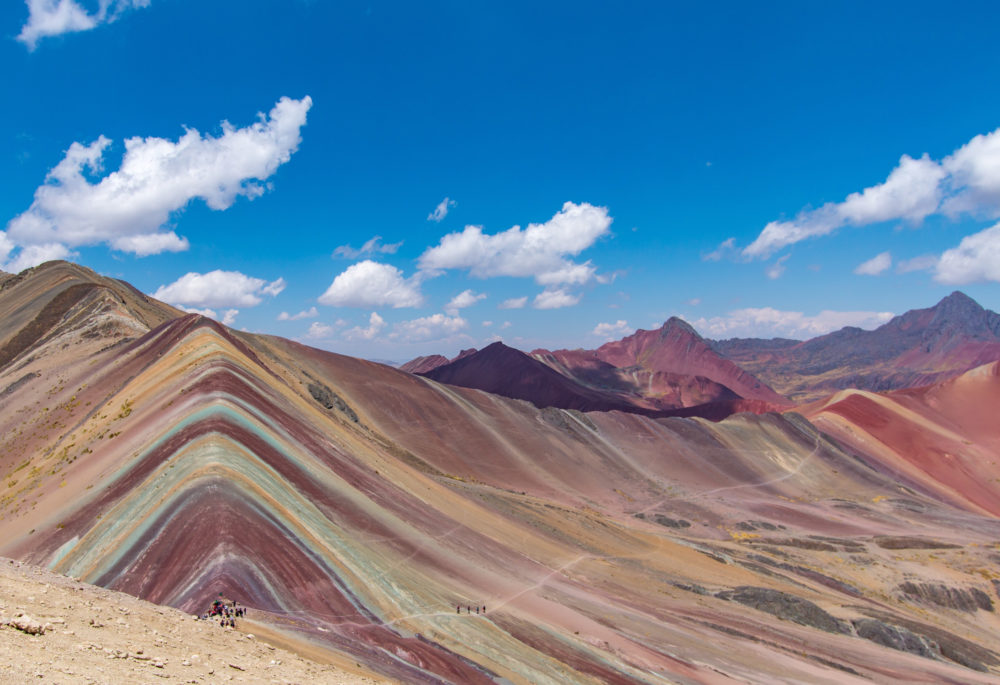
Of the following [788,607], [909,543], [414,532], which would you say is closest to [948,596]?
[909,543]

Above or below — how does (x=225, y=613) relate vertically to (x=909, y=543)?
above

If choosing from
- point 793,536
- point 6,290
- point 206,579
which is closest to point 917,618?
point 793,536

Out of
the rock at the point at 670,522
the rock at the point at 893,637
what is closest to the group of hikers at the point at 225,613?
the rock at the point at 893,637

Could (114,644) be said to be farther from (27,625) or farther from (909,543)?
(909,543)

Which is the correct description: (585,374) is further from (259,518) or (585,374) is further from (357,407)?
(259,518)

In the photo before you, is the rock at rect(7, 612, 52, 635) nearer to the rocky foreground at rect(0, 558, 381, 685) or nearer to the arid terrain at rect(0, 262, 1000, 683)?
the rocky foreground at rect(0, 558, 381, 685)

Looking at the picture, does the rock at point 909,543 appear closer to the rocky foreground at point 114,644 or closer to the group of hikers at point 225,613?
→ the group of hikers at point 225,613

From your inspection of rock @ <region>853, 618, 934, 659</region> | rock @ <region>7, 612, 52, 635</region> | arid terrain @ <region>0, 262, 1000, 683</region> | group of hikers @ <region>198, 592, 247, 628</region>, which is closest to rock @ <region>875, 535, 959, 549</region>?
arid terrain @ <region>0, 262, 1000, 683</region>
